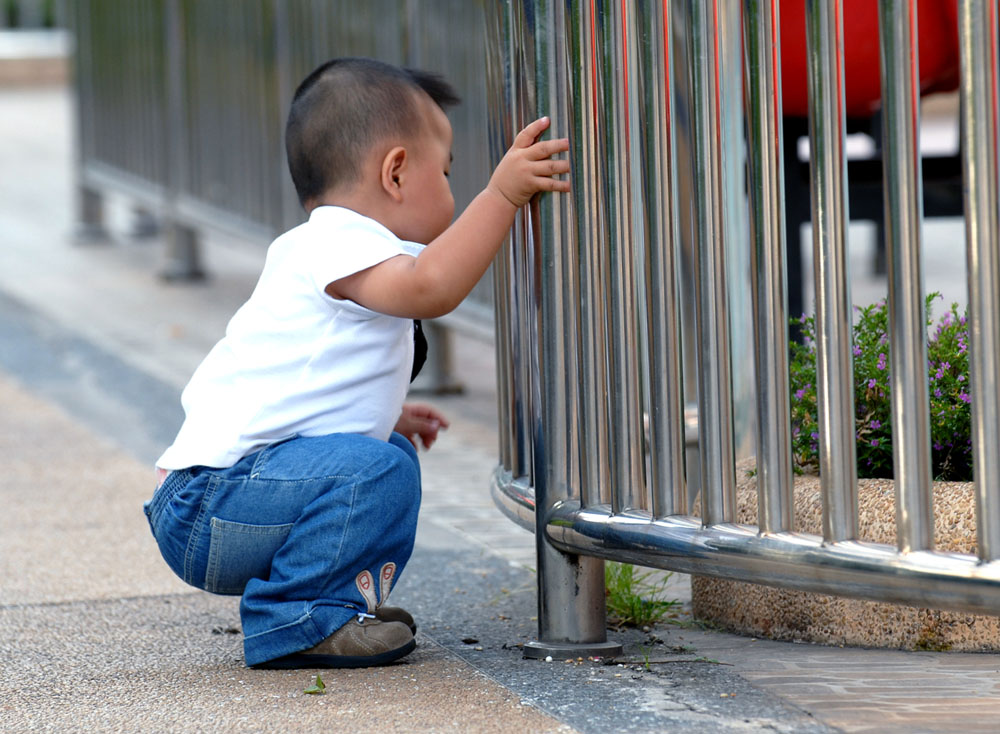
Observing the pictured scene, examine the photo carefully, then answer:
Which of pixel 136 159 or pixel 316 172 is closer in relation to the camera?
pixel 316 172

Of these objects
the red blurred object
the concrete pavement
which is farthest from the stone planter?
the red blurred object

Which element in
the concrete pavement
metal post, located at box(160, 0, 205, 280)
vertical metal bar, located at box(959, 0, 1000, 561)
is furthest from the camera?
metal post, located at box(160, 0, 205, 280)

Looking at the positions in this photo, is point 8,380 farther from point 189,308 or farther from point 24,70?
point 24,70

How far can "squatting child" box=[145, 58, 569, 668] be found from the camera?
8.05 ft

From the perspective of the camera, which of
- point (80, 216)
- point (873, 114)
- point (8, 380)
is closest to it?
point (873, 114)

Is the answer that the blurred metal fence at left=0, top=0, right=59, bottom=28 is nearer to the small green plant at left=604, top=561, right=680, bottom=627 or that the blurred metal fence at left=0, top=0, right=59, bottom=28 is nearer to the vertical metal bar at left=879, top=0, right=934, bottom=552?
the small green plant at left=604, top=561, right=680, bottom=627

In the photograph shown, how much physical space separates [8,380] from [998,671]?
4.39m

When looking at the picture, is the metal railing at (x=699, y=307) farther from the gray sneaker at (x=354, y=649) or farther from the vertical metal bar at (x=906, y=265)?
the gray sneaker at (x=354, y=649)

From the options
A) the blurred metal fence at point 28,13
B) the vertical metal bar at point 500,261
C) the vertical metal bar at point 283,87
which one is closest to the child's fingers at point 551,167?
the vertical metal bar at point 500,261

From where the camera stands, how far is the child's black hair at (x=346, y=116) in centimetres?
254

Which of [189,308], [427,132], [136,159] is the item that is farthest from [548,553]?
[136,159]

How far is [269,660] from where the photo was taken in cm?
254

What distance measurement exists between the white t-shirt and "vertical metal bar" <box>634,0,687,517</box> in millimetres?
424

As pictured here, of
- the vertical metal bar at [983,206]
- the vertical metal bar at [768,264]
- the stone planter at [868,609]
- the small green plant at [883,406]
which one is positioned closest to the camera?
the vertical metal bar at [983,206]
